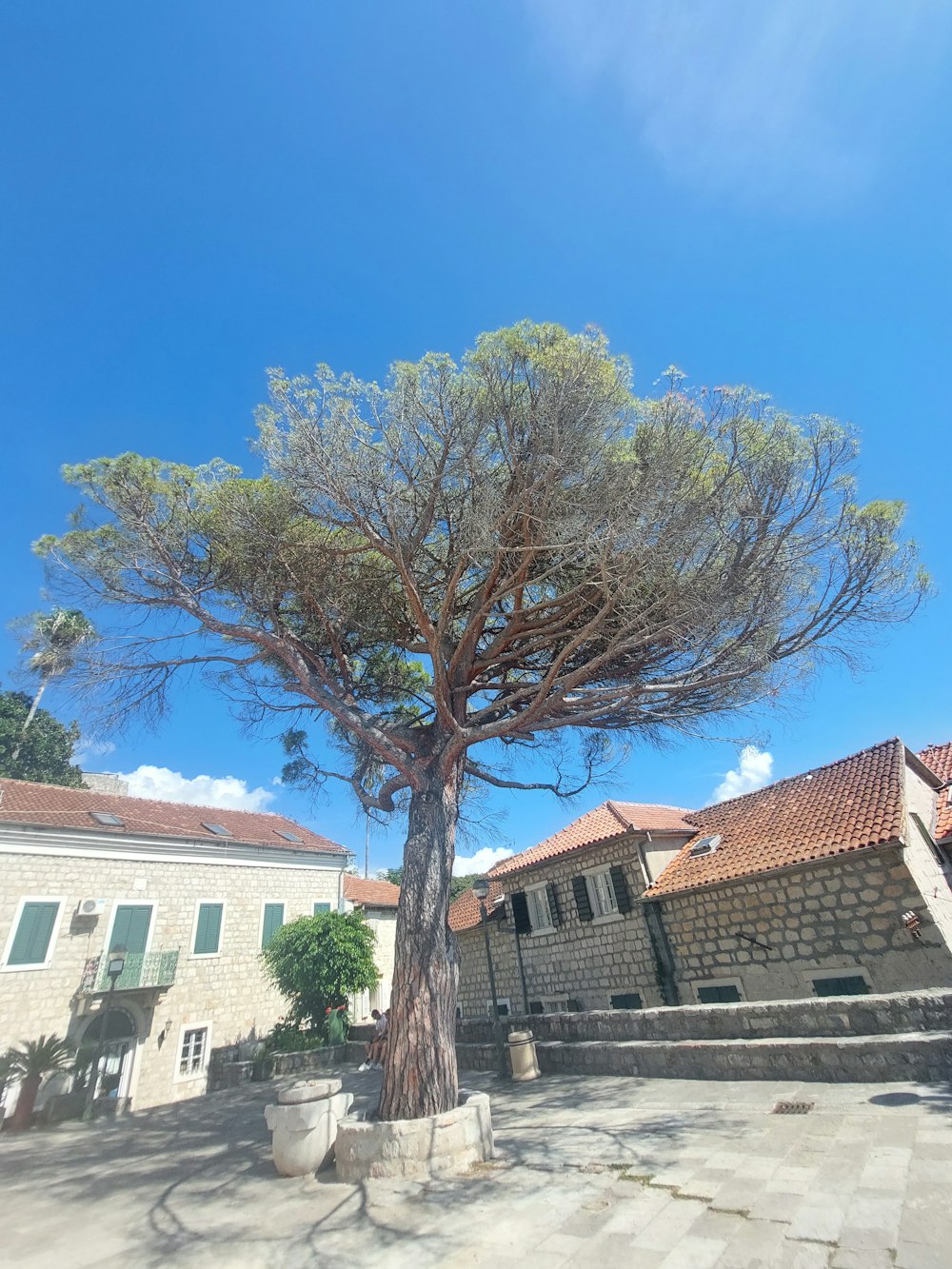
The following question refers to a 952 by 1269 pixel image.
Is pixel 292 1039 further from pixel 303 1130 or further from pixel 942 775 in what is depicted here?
pixel 942 775

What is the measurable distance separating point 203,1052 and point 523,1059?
38.9 feet

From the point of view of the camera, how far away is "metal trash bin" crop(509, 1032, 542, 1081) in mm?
9094

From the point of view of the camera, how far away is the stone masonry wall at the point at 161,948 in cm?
1381

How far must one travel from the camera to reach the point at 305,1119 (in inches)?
215

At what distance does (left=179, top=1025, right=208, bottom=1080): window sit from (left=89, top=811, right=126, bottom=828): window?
19.4ft

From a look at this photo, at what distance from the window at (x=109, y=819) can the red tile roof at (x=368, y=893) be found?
8.07 meters

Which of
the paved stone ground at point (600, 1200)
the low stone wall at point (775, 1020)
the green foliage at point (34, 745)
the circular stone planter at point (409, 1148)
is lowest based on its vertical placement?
the paved stone ground at point (600, 1200)

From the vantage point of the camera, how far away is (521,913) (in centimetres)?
1678

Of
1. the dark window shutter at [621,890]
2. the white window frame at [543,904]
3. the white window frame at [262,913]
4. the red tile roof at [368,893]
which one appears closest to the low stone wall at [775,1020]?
the dark window shutter at [621,890]

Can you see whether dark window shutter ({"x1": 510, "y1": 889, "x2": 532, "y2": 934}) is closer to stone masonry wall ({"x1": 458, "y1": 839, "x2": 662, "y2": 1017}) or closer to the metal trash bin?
stone masonry wall ({"x1": 458, "y1": 839, "x2": 662, "y2": 1017})

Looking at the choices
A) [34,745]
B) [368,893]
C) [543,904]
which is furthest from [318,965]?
[34,745]

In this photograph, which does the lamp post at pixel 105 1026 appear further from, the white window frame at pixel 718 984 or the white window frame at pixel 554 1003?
the white window frame at pixel 718 984

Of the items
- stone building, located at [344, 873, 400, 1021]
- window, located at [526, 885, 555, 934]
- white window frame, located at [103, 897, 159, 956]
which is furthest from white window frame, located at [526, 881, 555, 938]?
white window frame, located at [103, 897, 159, 956]

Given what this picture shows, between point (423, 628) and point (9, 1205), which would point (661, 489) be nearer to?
point (423, 628)
